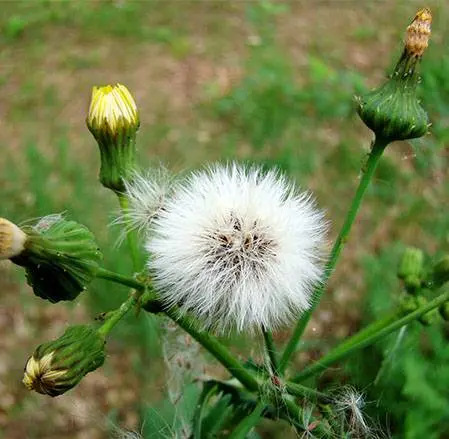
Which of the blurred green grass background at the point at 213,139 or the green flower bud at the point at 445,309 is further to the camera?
the blurred green grass background at the point at 213,139

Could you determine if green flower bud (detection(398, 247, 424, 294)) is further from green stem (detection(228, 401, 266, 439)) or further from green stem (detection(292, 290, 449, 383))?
green stem (detection(228, 401, 266, 439))

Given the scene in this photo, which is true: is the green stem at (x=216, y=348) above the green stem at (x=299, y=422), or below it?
above

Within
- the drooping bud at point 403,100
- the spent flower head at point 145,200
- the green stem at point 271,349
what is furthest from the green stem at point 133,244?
the drooping bud at point 403,100

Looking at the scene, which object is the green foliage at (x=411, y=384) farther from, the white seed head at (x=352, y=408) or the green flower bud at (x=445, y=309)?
the white seed head at (x=352, y=408)

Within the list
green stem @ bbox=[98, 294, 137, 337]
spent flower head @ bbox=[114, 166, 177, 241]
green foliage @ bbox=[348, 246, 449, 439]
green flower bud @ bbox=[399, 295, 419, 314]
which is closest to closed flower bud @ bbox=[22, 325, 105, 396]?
green stem @ bbox=[98, 294, 137, 337]

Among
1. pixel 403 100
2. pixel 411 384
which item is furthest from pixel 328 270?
pixel 411 384

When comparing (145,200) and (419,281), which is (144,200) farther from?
(419,281)
